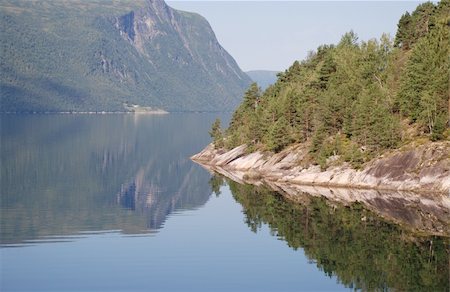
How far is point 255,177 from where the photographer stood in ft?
445

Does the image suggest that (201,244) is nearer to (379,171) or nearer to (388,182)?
(388,182)

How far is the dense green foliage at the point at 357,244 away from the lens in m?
63.8

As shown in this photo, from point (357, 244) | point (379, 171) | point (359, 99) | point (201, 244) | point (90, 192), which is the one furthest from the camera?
point (359, 99)

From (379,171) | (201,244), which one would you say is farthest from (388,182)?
(201,244)

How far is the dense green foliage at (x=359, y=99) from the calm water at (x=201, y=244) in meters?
18.2

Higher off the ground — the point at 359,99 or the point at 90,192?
the point at 359,99

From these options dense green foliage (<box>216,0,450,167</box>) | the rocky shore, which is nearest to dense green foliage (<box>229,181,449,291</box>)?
the rocky shore

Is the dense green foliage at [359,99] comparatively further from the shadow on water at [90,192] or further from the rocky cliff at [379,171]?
the shadow on water at [90,192]

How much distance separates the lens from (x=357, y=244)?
77062 mm

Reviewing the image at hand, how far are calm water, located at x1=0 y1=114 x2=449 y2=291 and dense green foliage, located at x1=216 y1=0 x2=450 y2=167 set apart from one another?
18.2 m

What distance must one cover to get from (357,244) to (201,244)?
15.9 m

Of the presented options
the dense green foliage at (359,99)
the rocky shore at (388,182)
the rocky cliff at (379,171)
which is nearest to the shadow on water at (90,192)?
the rocky cliff at (379,171)

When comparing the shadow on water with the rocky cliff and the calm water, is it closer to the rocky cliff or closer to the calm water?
the calm water

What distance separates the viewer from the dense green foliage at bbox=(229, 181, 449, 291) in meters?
63.8
